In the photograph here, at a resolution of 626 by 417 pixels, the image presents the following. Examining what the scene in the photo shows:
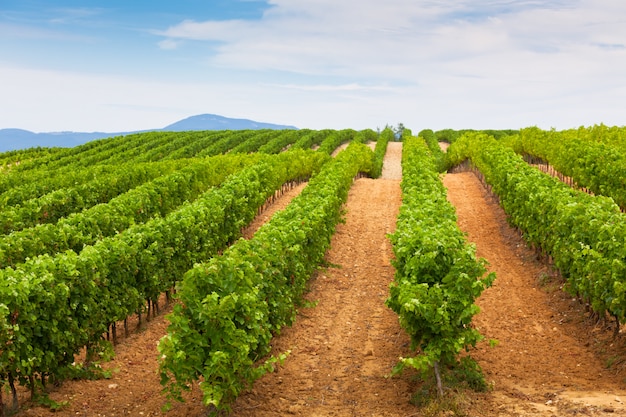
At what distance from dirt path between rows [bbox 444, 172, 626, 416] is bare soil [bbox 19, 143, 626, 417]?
0.03 metres

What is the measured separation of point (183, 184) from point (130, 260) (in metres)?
16.2

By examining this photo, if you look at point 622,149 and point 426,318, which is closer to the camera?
point 426,318

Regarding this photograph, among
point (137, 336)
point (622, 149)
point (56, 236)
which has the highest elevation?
point (622, 149)

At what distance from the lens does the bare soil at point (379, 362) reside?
11844 millimetres

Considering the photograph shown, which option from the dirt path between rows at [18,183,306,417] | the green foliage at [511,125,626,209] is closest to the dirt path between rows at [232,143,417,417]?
the dirt path between rows at [18,183,306,417]

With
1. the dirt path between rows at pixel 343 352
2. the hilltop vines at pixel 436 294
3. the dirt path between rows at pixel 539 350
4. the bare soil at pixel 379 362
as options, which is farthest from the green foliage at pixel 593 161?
the hilltop vines at pixel 436 294

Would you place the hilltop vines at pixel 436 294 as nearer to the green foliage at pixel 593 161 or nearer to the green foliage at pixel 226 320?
the green foliage at pixel 226 320

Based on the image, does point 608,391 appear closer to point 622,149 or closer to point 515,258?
point 515,258

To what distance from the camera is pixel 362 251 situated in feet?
79.3

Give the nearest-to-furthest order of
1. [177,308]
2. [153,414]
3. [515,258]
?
[177,308] → [153,414] → [515,258]

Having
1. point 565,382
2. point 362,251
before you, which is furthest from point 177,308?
point 362,251

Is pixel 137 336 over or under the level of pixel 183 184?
under

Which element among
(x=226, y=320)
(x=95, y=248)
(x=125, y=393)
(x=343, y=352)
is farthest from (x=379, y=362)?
(x=95, y=248)

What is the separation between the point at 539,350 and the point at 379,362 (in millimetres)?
3643
